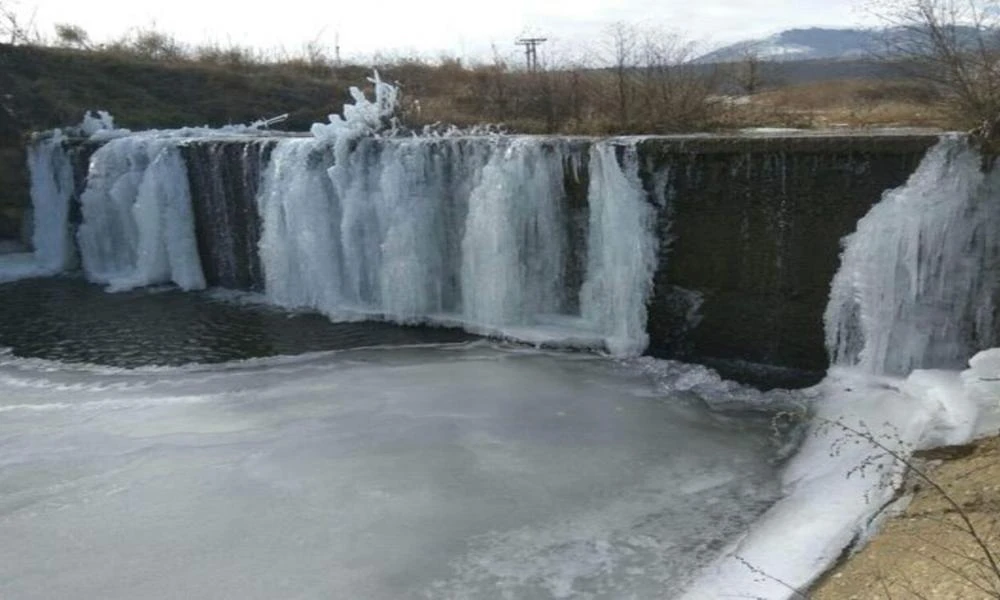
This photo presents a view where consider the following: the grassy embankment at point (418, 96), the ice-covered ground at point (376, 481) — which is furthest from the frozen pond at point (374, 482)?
the grassy embankment at point (418, 96)

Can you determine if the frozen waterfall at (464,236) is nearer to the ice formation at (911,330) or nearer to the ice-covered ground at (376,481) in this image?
the ice-covered ground at (376,481)

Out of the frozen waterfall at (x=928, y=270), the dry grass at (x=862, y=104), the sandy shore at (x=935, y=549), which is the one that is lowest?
the sandy shore at (x=935, y=549)

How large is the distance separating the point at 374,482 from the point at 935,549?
3.82m

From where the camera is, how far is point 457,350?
34.9 feet

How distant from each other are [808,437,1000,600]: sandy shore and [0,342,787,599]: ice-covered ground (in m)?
0.98

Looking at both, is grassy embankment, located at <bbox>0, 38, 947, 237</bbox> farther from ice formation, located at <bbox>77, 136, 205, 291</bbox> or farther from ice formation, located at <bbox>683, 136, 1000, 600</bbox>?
ice formation, located at <bbox>683, 136, 1000, 600</bbox>

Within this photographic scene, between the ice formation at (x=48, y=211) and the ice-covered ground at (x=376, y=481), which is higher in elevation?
the ice formation at (x=48, y=211)

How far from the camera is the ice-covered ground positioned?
5.74 metres

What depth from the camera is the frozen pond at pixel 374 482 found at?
18.8ft

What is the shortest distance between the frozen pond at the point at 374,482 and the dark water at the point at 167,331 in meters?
1.02

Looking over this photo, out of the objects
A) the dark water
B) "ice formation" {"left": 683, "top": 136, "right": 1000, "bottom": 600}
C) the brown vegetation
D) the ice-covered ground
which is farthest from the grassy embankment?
the ice-covered ground

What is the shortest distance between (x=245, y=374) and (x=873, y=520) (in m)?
6.62

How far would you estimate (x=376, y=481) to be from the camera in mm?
7039

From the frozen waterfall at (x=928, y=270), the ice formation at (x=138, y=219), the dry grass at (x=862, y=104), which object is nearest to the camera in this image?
the frozen waterfall at (x=928, y=270)
